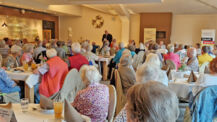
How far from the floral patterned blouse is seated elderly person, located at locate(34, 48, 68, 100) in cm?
153

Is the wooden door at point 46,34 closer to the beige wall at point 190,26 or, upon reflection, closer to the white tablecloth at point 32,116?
the beige wall at point 190,26

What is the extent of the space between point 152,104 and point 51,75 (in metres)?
2.76

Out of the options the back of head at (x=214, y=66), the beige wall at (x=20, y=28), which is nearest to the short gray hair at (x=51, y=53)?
the back of head at (x=214, y=66)

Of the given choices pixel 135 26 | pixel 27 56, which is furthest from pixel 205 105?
pixel 135 26

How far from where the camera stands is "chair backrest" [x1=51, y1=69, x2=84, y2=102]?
3279 mm

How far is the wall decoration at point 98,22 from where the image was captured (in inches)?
545

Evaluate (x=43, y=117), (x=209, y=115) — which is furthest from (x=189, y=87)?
(x=43, y=117)

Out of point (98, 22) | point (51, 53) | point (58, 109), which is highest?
point (98, 22)

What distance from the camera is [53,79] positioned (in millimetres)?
3402

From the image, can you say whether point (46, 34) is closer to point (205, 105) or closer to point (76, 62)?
point (76, 62)

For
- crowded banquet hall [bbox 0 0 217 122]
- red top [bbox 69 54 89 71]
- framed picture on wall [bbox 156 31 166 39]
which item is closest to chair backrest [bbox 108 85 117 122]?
crowded banquet hall [bbox 0 0 217 122]

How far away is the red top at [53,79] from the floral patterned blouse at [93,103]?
1522mm

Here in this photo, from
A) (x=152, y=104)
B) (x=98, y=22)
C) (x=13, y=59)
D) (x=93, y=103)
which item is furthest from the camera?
(x=98, y=22)

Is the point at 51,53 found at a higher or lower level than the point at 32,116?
higher
